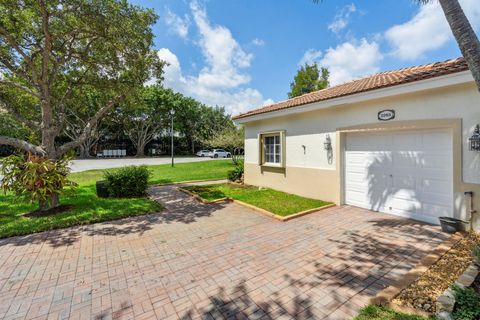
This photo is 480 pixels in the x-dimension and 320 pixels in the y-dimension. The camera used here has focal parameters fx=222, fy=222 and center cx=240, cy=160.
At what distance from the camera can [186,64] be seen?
16.6m

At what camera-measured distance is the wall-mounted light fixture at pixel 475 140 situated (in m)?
4.62

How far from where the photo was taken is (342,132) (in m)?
7.17

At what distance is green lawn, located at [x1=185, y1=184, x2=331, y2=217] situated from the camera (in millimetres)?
6918

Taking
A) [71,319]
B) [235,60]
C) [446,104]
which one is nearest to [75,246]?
[71,319]

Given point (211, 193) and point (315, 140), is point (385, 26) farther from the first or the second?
point (211, 193)

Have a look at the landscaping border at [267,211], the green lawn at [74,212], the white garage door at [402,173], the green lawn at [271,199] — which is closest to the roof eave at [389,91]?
the white garage door at [402,173]

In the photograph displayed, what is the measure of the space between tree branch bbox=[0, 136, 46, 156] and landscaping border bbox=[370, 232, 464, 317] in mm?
8626

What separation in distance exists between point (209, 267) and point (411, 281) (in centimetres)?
300

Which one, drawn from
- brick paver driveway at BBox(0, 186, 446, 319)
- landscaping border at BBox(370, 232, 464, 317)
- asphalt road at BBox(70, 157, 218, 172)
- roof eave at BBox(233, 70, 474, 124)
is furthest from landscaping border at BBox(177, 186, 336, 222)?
asphalt road at BBox(70, 157, 218, 172)

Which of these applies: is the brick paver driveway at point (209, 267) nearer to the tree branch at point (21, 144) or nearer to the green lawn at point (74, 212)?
the green lawn at point (74, 212)

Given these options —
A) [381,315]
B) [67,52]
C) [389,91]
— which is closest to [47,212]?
[67,52]

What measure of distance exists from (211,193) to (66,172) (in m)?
4.94

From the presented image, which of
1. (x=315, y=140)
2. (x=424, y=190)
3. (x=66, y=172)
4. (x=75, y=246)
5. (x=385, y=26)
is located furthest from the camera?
(x=385, y=26)

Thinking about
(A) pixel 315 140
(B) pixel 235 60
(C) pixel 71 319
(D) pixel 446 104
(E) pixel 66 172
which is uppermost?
(B) pixel 235 60
